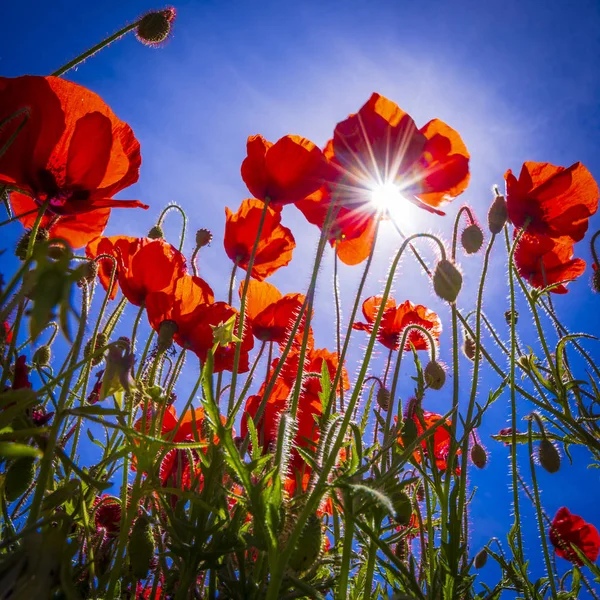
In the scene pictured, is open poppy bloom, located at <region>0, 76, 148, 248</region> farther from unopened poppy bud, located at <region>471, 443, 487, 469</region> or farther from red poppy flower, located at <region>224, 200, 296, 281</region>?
unopened poppy bud, located at <region>471, 443, 487, 469</region>

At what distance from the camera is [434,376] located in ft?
4.36

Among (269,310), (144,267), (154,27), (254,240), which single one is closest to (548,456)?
(269,310)

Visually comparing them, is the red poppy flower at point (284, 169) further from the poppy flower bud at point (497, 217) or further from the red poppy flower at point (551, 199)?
the red poppy flower at point (551, 199)

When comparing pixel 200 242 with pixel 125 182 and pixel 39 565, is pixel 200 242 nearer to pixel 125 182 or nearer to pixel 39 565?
pixel 125 182

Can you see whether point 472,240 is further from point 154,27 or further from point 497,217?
point 154,27

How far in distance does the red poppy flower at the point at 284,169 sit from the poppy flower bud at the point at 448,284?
0.42 metres

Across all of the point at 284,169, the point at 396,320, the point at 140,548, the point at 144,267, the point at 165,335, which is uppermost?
the point at 396,320

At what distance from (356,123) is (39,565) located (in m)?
1.24

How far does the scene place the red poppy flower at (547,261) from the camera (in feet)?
6.51

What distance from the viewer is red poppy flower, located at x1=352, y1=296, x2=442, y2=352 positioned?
74.8 inches

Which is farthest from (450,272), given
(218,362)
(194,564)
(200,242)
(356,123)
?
(200,242)

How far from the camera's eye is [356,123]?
1.43 m

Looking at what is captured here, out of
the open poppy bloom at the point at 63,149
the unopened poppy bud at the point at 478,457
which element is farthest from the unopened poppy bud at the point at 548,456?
the open poppy bloom at the point at 63,149

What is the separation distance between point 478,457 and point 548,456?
0.70ft
